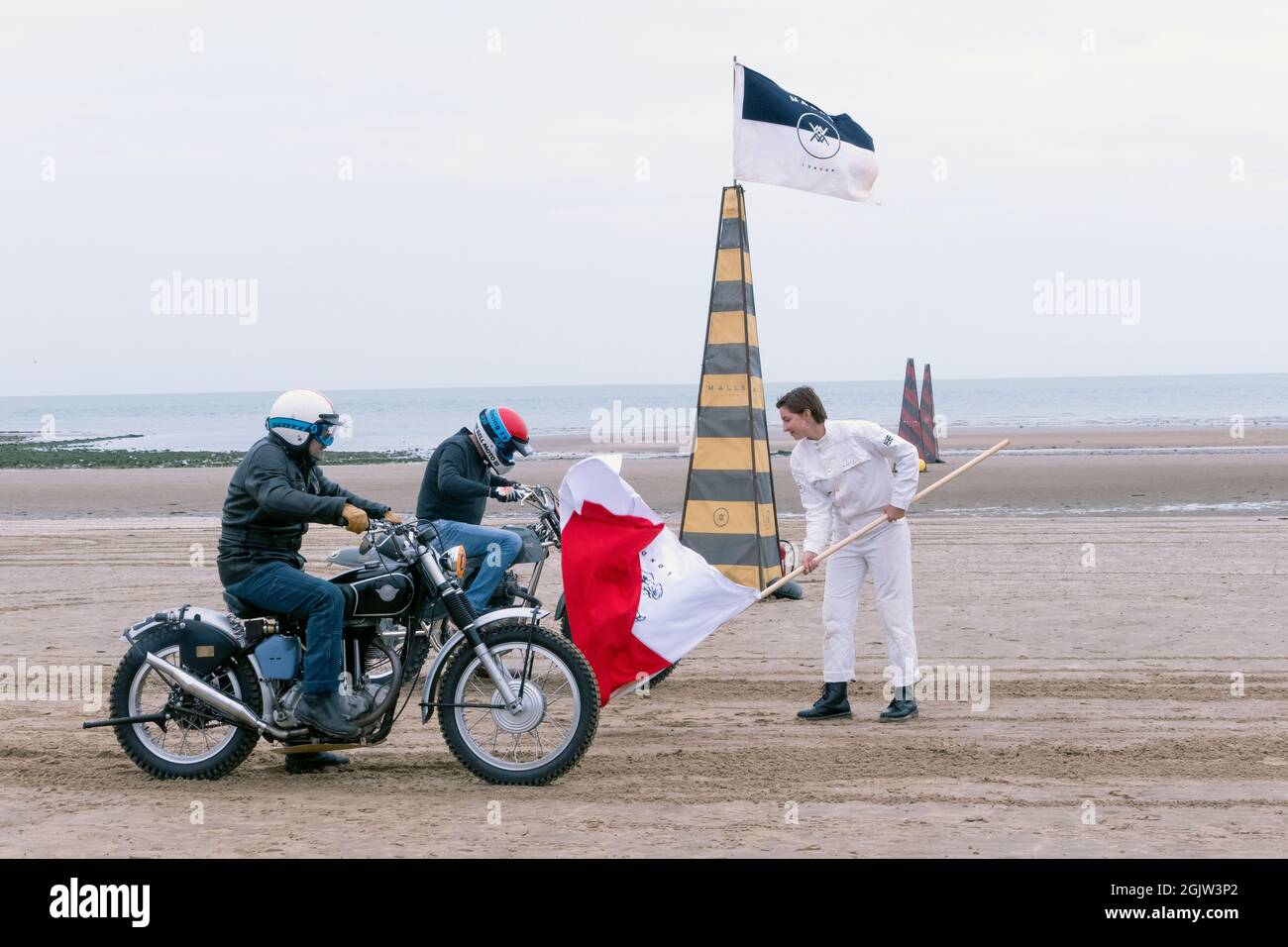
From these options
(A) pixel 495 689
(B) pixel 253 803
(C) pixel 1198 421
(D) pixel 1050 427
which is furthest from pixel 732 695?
(C) pixel 1198 421

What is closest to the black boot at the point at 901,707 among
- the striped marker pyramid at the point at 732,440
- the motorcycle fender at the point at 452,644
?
the motorcycle fender at the point at 452,644

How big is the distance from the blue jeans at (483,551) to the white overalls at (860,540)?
1799mm

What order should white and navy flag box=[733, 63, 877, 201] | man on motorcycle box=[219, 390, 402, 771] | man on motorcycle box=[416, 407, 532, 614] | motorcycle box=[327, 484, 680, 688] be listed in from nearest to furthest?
man on motorcycle box=[219, 390, 402, 771] < motorcycle box=[327, 484, 680, 688] < man on motorcycle box=[416, 407, 532, 614] < white and navy flag box=[733, 63, 877, 201]

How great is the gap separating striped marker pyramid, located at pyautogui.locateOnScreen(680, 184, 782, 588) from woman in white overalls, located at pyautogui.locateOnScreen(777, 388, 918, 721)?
3338 millimetres

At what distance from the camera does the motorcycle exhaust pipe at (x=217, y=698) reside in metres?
6.47

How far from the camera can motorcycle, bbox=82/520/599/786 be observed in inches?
252

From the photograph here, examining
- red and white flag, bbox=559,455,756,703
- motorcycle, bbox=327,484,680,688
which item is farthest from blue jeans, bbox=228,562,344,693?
red and white flag, bbox=559,455,756,703

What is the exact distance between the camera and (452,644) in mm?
6469

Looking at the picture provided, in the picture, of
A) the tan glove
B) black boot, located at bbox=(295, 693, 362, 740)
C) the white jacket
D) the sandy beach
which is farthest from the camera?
the white jacket

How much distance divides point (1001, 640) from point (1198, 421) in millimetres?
51406

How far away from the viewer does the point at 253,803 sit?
6195 mm

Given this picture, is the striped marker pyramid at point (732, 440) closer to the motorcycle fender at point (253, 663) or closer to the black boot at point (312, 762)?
the black boot at point (312, 762)

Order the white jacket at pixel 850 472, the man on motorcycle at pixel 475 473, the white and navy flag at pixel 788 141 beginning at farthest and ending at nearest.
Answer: the white and navy flag at pixel 788 141
the man on motorcycle at pixel 475 473
the white jacket at pixel 850 472

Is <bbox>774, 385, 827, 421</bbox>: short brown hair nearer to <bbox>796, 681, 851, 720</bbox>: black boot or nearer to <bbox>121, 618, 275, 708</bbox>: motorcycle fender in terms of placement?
<bbox>796, 681, 851, 720</bbox>: black boot
